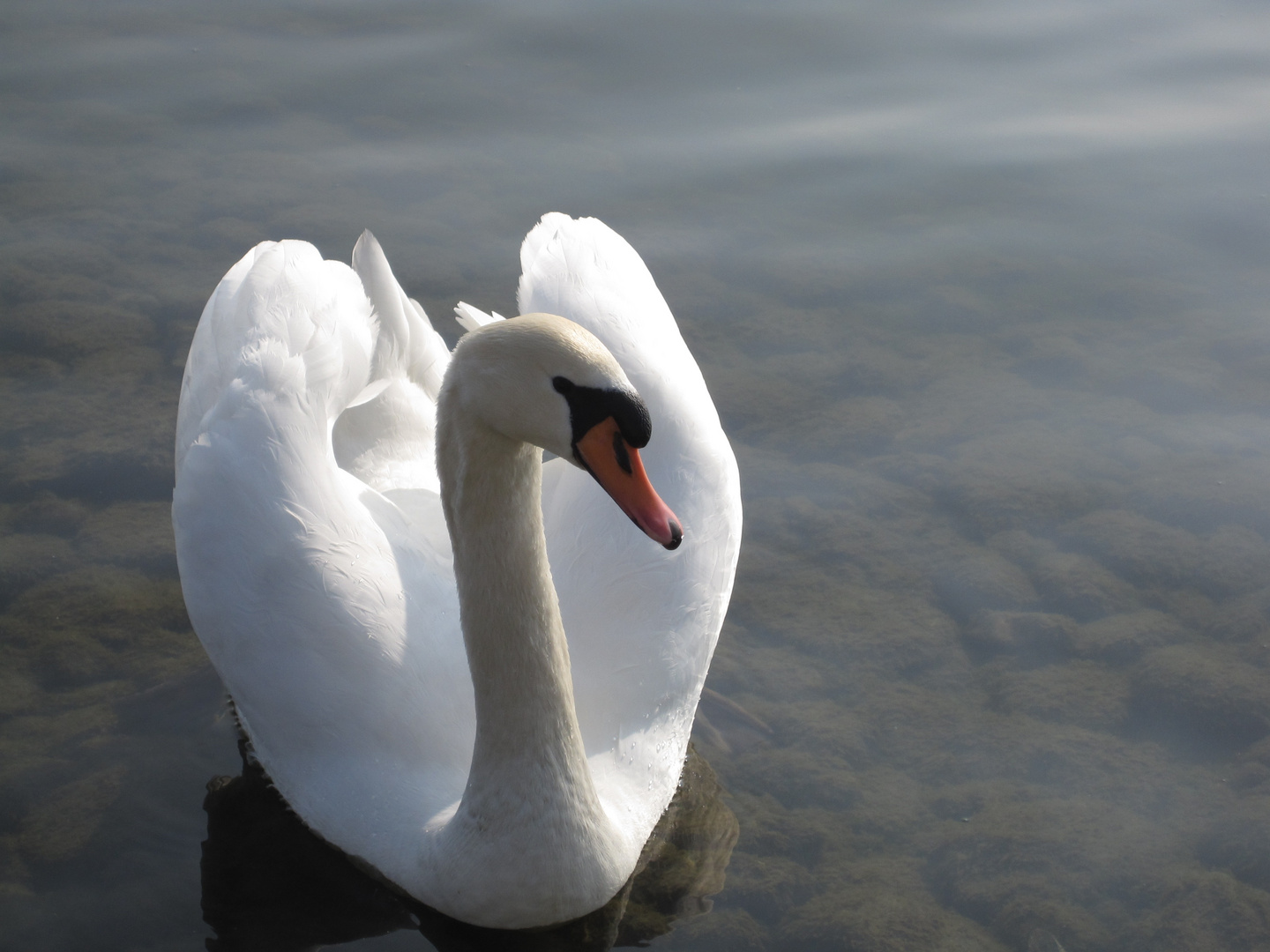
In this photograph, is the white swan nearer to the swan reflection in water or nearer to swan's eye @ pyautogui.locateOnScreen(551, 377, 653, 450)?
swan's eye @ pyautogui.locateOnScreen(551, 377, 653, 450)

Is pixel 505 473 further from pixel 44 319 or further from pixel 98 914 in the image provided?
pixel 44 319

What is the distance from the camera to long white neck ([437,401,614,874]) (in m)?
3.45

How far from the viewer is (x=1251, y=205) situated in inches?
305

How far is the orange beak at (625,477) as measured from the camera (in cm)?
311

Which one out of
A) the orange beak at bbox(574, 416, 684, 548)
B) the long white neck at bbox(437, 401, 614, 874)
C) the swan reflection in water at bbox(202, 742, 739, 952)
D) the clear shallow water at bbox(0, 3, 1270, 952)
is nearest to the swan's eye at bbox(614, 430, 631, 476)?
the orange beak at bbox(574, 416, 684, 548)

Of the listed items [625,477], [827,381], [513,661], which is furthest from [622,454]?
[827,381]

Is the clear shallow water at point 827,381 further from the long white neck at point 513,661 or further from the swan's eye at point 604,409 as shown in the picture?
the swan's eye at point 604,409

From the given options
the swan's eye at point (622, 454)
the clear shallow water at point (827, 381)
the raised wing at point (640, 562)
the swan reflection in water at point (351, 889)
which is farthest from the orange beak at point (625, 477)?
the clear shallow water at point (827, 381)

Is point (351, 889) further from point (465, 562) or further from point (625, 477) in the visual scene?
point (625, 477)

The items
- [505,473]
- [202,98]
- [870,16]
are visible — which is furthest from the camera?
[870,16]

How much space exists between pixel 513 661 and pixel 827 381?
11.0 feet

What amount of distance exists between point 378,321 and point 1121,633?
294cm

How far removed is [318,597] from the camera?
13.4 feet

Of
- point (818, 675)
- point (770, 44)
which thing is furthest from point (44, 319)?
point (770, 44)
